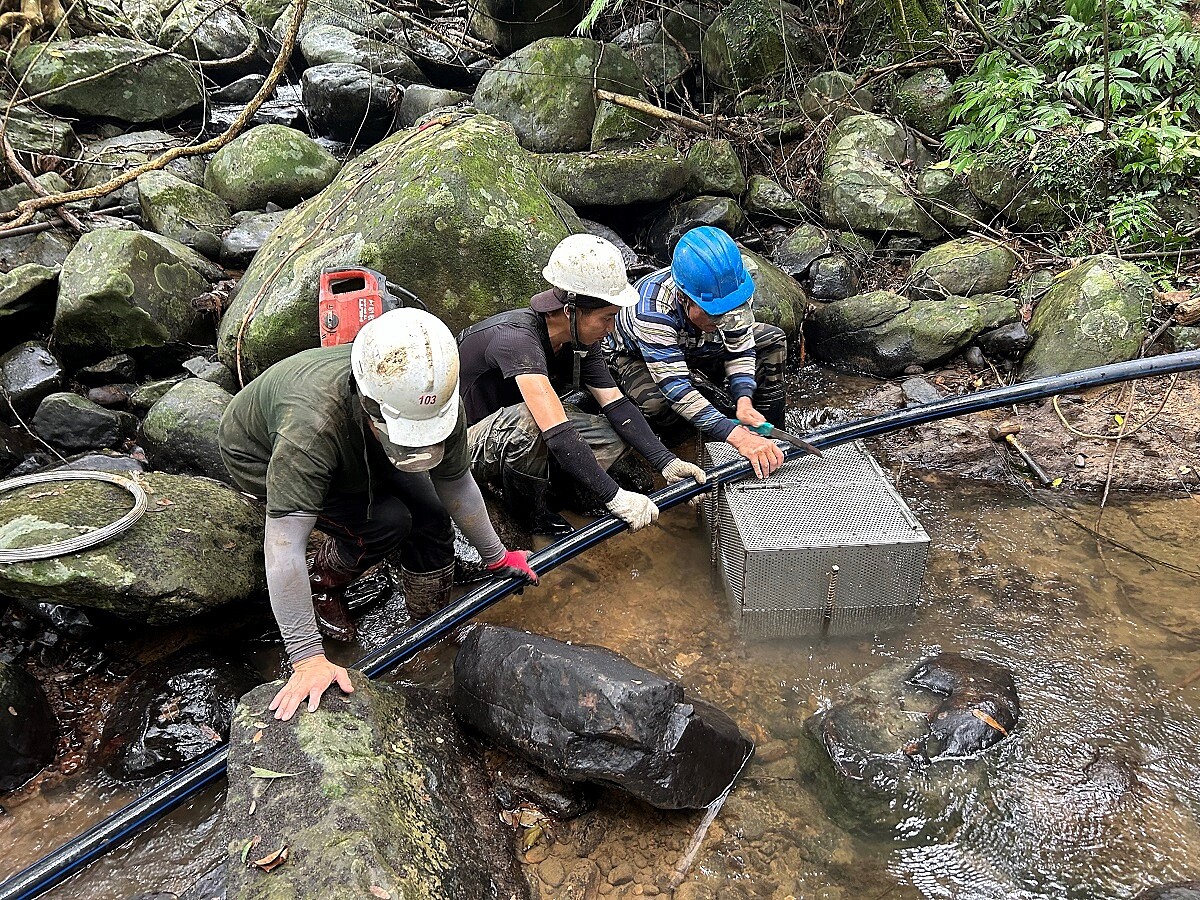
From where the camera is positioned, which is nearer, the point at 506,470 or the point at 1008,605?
the point at 1008,605

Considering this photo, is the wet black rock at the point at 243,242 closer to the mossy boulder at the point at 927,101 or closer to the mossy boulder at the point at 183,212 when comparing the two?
the mossy boulder at the point at 183,212

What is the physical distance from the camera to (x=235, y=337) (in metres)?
4.68

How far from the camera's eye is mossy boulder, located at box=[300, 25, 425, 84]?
9.23 m

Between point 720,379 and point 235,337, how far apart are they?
316 cm

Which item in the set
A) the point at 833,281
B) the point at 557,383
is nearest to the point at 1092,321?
the point at 833,281

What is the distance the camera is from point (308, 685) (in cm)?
246

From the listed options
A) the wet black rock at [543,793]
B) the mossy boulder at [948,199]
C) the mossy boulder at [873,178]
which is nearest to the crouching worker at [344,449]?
the wet black rock at [543,793]

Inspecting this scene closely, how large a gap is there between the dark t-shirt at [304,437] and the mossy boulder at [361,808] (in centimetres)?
73

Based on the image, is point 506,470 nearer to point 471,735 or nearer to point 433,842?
point 471,735

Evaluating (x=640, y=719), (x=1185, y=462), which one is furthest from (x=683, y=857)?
(x=1185, y=462)

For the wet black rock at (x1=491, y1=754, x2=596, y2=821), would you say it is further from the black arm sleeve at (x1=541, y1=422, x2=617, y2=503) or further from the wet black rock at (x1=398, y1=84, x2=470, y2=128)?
the wet black rock at (x1=398, y1=84, x2=470, y2=128)

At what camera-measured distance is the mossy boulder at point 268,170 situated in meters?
7.27

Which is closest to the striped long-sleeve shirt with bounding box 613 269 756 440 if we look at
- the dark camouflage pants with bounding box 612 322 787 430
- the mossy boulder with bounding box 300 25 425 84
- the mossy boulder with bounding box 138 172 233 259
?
the dark camouflage pants with bounding box 612 322 787 430

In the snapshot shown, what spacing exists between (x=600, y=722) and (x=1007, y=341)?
4.35 m
